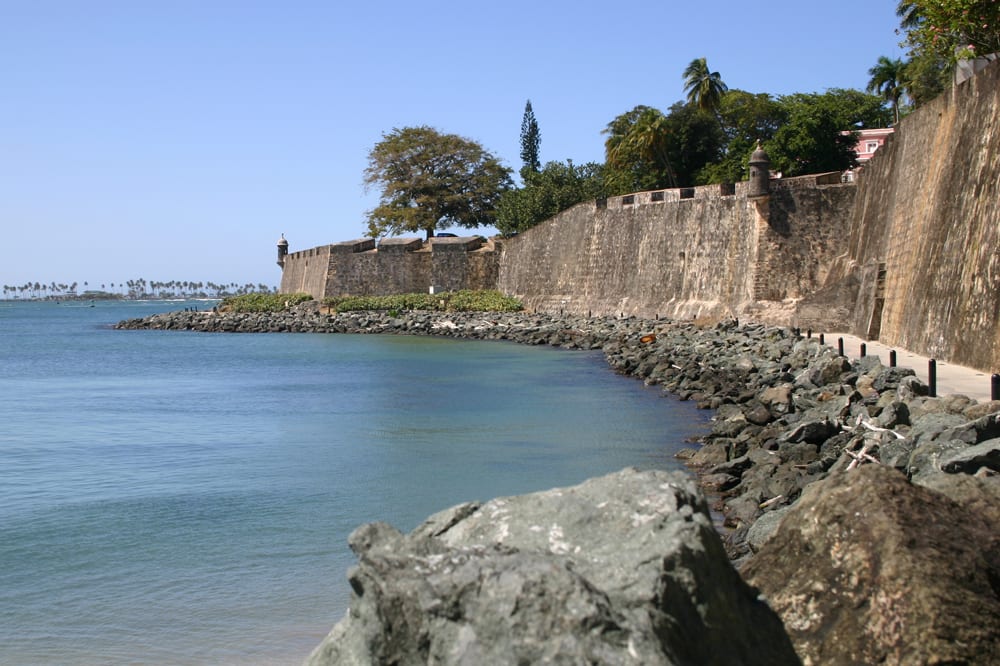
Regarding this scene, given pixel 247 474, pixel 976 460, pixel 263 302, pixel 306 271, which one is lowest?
pixel 247 474

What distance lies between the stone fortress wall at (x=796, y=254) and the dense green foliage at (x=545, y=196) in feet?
8.14

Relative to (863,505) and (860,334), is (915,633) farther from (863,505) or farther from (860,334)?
(860,334)

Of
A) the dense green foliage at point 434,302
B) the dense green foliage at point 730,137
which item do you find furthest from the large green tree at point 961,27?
the dense green foliage at point 434,302

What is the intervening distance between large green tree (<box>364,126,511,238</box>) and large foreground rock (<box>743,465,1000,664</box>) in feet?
168

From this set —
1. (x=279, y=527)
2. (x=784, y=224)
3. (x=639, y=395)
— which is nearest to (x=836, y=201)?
(x=784, y=224)

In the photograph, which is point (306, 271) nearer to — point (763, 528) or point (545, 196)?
point (545, 196)

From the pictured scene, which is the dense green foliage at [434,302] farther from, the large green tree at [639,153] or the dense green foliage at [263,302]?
the large green tree at [639,153]

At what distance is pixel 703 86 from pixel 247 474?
3786 centimetres

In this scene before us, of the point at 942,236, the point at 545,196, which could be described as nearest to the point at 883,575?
the point at 942,236

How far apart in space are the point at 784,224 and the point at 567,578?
2699 centimetres

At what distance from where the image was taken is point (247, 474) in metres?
13.3

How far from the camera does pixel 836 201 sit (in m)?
28.2

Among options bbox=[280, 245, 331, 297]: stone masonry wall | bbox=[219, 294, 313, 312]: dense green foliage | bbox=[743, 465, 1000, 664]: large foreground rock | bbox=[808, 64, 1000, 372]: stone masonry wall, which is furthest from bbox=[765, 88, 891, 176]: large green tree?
bbox=[743, 465, 1000, 664]: large foreground rock

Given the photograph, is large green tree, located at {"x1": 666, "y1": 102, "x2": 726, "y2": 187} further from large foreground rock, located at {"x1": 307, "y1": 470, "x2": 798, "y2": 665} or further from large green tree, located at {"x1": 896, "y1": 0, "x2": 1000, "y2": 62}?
large foreground rock, located at {"x1": 307, "y1": 470, "x2": 798, "y2": 665}
